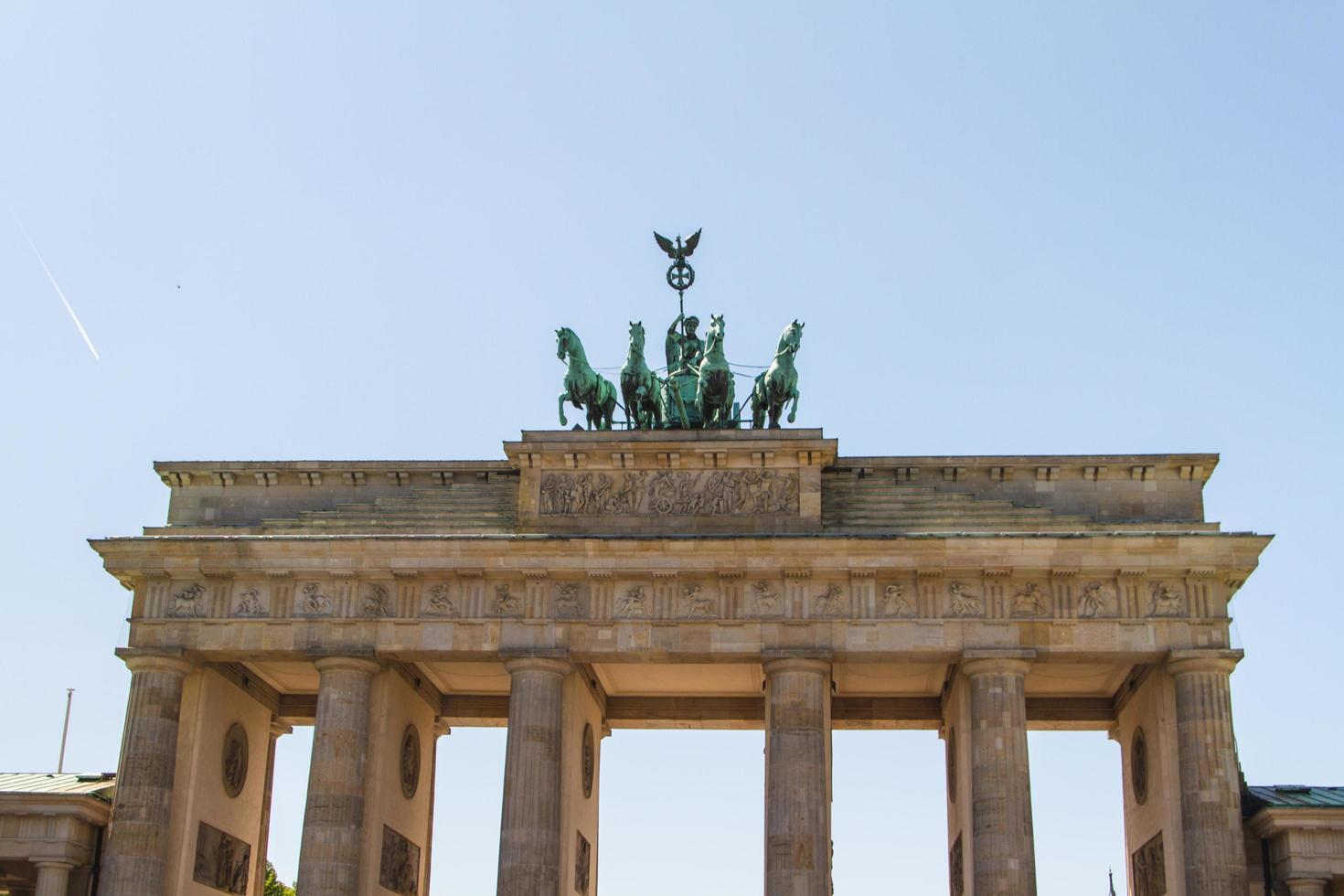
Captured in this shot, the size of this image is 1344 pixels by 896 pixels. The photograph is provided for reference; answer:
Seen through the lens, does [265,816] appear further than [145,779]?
Yes

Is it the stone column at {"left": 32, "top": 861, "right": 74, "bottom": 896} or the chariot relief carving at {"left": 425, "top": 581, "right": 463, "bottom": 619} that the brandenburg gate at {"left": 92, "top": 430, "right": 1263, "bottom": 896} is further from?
the stone column at {"left": 32, "top": 861, "right": 74, "bottom": 896}

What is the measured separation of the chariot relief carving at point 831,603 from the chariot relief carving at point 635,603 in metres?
3.83

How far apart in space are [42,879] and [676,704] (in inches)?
641

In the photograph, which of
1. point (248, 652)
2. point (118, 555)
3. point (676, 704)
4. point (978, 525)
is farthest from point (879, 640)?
point (118, 555)

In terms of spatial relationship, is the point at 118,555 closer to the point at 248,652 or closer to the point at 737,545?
the point at 248,652

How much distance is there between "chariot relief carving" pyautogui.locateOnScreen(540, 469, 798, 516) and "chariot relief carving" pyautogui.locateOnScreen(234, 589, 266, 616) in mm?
6902

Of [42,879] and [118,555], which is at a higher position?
[118,555]

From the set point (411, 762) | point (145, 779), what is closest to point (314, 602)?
point (145, 779)

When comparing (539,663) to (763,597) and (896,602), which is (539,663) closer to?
(763,597)

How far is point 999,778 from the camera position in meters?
34.7

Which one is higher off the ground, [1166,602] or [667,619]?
[1166,602]

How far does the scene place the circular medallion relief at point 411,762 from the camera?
39469 millimetres

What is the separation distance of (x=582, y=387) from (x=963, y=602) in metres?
10.6

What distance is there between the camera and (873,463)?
38.2 m
